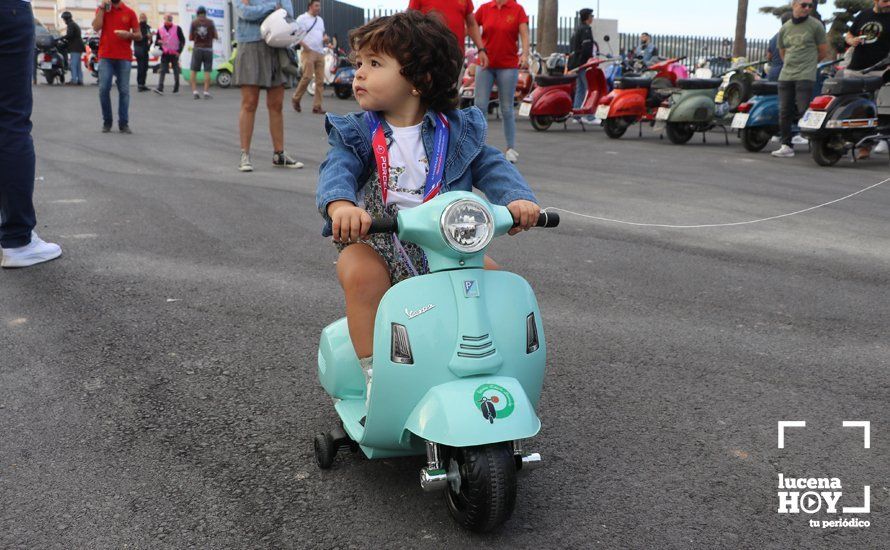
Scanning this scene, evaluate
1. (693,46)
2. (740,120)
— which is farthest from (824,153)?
(693,46)

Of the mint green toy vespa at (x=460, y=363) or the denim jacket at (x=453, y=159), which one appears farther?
the denim jacket at (x=453, y=159)

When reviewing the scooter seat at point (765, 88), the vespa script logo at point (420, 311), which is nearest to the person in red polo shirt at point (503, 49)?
the scooter seat at point (765, 88)

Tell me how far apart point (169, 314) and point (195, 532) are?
7.18 ft

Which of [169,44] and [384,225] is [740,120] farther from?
[169,44]

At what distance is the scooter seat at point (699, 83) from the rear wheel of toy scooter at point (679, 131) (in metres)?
0.57

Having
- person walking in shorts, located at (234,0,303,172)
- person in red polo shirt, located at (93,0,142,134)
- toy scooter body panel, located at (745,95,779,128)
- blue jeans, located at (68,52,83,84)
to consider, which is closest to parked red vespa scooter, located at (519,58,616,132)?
toy scooter body panel, located at (745,95,779,128)

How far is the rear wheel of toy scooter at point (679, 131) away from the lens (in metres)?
13.9

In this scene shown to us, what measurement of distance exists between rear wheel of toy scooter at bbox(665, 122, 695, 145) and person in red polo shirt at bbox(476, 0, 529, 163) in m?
4.26

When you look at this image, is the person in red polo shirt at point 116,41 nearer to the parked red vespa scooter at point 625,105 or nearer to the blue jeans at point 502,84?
the blue jeans at point 502,84

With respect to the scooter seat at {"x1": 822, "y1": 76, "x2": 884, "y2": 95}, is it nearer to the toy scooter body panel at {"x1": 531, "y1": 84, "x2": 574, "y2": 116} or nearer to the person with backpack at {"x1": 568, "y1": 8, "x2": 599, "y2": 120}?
the toy scooter body panel at {"x1": 531, "y1": 84, "x2": 574, "y2": 116}

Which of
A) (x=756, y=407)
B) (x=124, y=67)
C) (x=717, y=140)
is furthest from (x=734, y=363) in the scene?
(x=717, y=140)

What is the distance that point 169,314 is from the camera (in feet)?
14.6

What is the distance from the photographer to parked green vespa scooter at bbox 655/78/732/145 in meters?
13.5

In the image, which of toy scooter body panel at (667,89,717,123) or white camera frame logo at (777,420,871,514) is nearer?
white camera frame logo at (777,420,871,514)
